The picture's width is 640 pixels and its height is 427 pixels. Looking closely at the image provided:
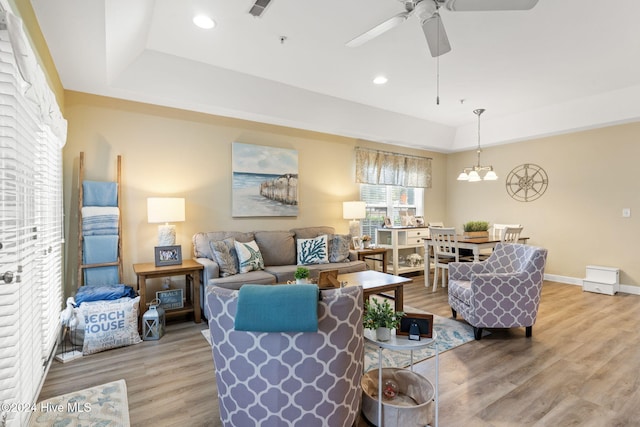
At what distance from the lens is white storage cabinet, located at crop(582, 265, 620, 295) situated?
15.4 ft

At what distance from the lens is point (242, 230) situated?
4457 millimetres

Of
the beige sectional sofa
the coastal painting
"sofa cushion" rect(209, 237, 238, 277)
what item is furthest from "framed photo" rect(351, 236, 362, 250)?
"sofa cushion" rect(209, 237, 238, 277)

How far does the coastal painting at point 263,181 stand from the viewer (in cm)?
439

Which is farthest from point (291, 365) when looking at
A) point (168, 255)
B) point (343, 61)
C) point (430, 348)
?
point (343, 61)

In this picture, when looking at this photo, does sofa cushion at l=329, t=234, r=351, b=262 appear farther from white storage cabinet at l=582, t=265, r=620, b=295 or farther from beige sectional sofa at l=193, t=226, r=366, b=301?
white storage cabinet at l=582, t=265, r=620, b=295

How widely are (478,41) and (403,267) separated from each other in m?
3.69

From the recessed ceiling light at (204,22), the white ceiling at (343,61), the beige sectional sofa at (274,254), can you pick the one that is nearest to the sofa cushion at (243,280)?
the beige sectional sofa at (274,254)

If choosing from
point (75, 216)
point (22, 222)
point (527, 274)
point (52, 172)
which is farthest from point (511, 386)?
point (75, 216)

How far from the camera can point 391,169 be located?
6.05m

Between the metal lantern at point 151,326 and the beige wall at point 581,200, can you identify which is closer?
the metal lantern at point 151,326

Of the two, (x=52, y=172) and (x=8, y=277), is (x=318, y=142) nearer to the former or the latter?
(x=52, y=172)

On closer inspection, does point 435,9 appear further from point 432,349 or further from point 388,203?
point 388,203

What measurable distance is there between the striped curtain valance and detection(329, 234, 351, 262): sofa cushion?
1423 mm

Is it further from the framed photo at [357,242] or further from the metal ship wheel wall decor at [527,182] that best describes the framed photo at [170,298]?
the metal ship wheel wall decor at [527,182]
